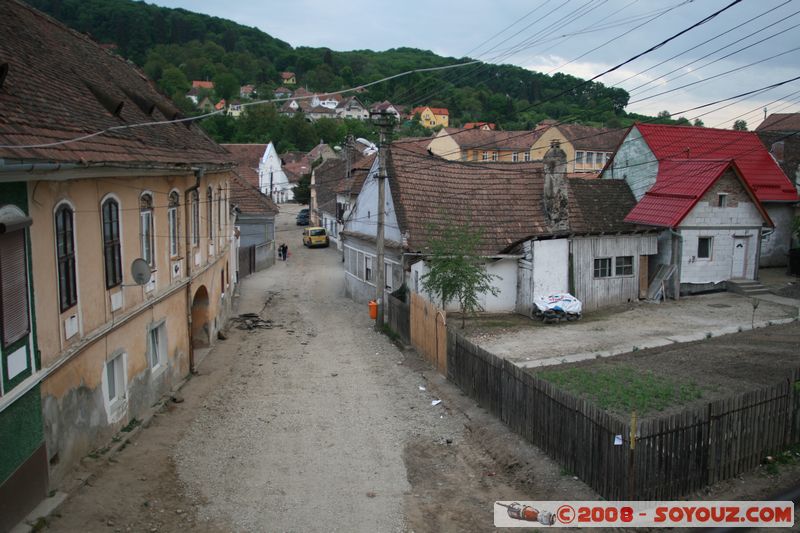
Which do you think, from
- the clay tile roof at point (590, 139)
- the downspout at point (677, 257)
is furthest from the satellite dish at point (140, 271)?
the clay tile roof at point (590, 139)

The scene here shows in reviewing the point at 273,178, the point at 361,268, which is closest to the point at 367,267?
the point at 361,268

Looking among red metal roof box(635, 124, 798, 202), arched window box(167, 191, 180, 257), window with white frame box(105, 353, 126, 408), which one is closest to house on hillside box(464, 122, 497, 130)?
arched window box(167, 191, 180, 257)

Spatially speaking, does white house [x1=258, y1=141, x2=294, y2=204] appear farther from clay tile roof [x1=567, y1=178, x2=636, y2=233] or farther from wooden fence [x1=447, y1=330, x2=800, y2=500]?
wooden fence [x1=447, y1=330, x2=800, y2=500]

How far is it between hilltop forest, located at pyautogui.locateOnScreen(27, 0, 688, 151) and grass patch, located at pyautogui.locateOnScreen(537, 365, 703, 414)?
3958cm

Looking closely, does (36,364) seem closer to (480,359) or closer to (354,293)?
(480,359)

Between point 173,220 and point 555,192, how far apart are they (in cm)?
1553

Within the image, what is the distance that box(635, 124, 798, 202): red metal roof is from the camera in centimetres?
2950

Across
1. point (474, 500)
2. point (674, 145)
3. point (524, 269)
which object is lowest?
point (474, 500)

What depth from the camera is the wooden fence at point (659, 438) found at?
358 inches

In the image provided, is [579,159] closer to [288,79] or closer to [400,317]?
[400,317]

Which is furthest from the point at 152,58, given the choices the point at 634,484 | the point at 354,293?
the point at 634,484

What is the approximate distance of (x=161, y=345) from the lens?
49.9ft

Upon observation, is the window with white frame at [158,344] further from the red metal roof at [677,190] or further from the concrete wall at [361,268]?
the red metal roof at [677,190]

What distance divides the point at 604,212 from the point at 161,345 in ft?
63.0
